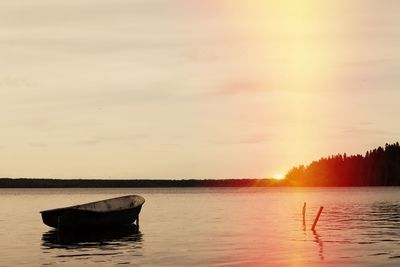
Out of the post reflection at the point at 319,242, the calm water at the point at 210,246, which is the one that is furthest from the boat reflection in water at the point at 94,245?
the post reflection at the point at 319,242

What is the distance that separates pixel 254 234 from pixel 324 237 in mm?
6702

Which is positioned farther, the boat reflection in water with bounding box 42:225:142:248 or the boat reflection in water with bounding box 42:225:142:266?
the boat reflection in water with bounding box 42:225:142:248

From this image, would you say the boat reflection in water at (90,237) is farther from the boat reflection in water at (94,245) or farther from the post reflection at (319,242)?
the post reflection at (319,242)

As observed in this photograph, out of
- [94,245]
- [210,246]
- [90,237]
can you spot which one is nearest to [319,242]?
[210,246]

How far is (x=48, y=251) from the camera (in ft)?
148

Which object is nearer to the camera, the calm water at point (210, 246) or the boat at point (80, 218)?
Result: the calm water at point (210, 246)

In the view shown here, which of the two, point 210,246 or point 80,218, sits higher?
point 80,218

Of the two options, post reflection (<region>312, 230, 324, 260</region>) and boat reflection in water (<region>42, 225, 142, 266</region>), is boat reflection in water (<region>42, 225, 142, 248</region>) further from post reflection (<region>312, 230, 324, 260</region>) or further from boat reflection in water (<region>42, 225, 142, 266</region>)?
post reflection (<region>312, 230, 324, 260</region>)

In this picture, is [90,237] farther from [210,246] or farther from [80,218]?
[210,246]

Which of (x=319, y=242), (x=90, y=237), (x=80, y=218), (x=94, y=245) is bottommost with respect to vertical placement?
(x=319, y=242)

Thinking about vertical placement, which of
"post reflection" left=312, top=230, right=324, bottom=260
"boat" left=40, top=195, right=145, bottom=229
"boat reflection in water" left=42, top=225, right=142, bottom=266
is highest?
"boat" left=40, top=195, right=145, bottom=229

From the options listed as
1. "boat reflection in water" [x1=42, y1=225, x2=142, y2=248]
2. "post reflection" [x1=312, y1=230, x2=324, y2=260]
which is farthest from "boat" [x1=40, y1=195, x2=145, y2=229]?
"post reflection" [x1=312, y1=230, x2=324, y2=260]

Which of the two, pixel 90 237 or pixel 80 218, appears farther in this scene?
pixel 80 218

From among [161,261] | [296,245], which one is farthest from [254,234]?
[161,261]
